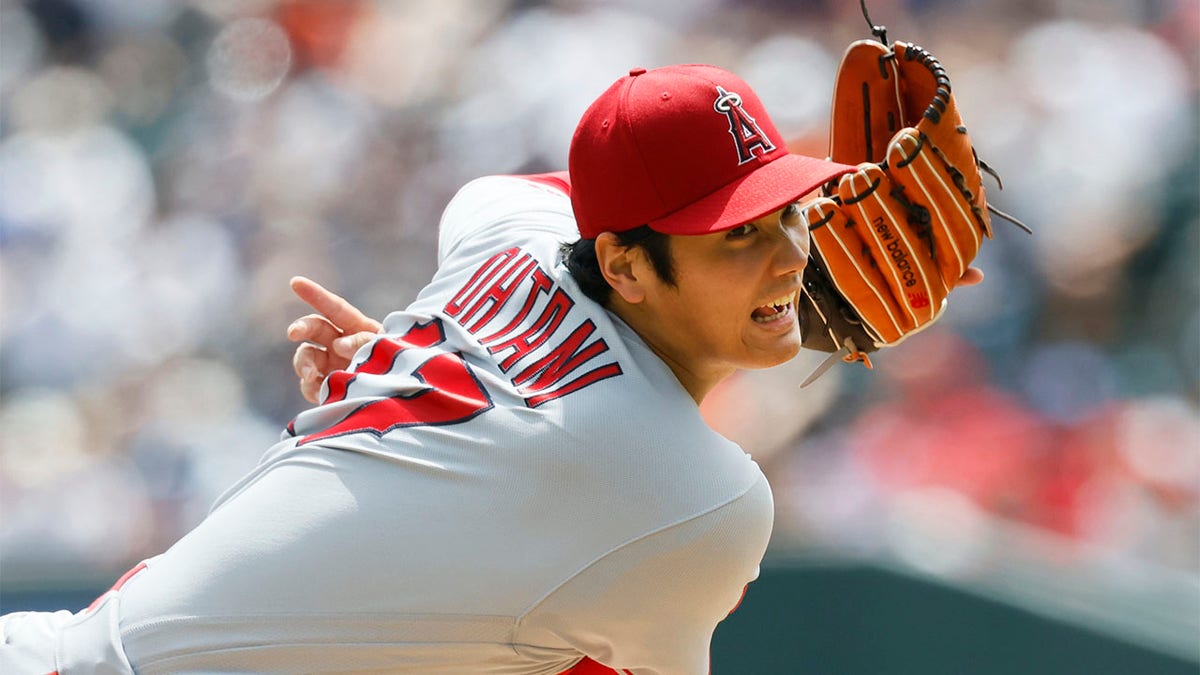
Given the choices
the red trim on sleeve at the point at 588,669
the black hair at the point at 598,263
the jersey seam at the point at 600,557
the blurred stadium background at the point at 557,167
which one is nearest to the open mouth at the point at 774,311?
the black hair at the point at 598,263

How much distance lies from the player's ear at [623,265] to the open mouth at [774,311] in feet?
0.50

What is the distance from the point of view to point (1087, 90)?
4.89 meters

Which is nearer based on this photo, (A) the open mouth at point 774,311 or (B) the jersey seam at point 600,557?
(B) the jersey seam at point 600,557

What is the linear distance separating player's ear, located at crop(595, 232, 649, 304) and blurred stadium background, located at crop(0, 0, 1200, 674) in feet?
7.00

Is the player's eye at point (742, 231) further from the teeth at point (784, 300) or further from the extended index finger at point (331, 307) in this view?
the extended index finger at point (331, 307)

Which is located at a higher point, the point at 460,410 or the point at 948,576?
the point at 460,410

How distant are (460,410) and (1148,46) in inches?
170

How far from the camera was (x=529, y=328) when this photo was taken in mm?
1648

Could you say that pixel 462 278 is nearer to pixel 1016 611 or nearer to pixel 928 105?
pixel 928 105

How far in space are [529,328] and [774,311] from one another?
0.32 meters

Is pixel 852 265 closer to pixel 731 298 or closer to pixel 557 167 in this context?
pixel 731 298

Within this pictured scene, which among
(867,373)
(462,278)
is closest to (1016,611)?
(867,373)

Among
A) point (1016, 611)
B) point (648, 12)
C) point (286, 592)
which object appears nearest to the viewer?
point (286, 592)

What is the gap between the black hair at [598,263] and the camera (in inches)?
63.5
